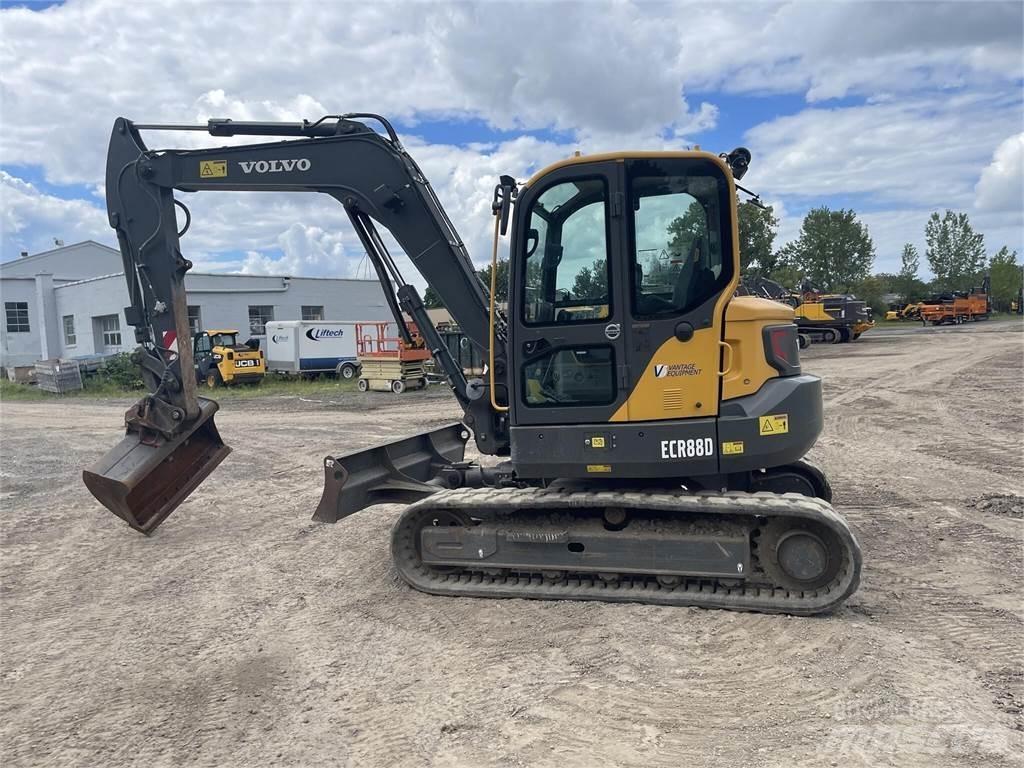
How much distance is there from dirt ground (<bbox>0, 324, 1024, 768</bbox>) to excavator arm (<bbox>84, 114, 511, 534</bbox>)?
875 millimetres

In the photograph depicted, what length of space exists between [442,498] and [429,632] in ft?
3.25

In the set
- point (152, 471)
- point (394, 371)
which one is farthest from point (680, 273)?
point (394, 371)

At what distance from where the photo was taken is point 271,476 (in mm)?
10367

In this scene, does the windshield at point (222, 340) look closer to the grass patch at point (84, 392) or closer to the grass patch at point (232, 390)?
the grass patch at point (232, 390)

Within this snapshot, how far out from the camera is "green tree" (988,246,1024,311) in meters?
72.6

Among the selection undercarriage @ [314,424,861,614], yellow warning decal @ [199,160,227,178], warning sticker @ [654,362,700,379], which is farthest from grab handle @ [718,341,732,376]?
yellow warning decal @ [199,160,227,178]

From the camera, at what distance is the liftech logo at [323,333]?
2836cm

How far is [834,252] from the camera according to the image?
6838 centimetres

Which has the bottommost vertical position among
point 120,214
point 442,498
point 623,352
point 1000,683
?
point 1000,683

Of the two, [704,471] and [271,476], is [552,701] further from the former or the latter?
[271,476]

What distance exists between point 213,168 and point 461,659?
182 inches

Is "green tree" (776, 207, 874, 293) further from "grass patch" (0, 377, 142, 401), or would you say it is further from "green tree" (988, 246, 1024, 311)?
"grass patch" (0, 377, 142, 401)

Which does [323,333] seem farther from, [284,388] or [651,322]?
[651,322]

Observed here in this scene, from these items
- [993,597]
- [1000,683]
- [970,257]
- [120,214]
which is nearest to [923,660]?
[1000,683]
